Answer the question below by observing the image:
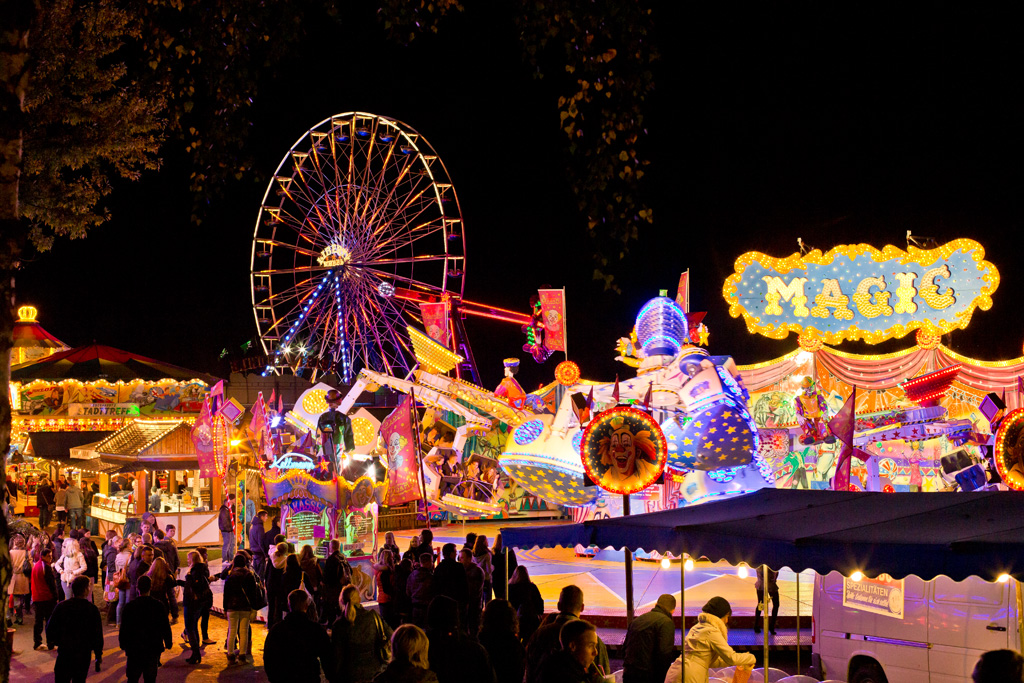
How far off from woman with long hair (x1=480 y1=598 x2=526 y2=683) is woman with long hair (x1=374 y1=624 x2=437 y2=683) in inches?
73.0

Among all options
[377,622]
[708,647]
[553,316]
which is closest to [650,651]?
[708,647]

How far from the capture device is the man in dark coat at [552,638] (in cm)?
636

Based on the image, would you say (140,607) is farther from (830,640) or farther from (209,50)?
(830,640)

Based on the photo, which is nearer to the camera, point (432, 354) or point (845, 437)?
point (845, 437)

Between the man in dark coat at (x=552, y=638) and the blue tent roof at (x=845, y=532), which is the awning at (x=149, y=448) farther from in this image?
the man in dark coat at (x=552, y=638)

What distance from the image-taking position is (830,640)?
8906 mm

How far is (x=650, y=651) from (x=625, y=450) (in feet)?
16.5

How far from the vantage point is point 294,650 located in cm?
684

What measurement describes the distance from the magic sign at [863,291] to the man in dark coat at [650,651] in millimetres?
16687

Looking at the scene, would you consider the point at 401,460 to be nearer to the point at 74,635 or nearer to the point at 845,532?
the point at 74,635

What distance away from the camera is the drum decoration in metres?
11.8

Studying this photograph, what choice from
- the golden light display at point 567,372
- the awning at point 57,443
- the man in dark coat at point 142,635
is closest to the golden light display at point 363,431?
the golden light display at point 567,372

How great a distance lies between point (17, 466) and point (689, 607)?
32.1 m

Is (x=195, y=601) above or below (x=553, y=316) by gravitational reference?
below
